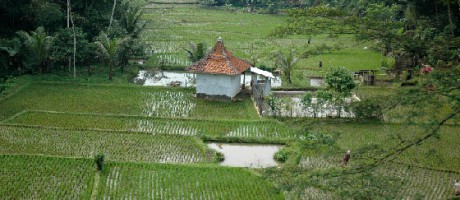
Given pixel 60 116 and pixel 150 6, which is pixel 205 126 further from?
pixel 150 6

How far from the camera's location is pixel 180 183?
15102mm

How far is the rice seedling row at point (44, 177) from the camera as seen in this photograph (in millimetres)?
14227

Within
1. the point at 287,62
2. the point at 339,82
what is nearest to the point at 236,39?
the point at 287,62

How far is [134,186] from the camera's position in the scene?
14867mm

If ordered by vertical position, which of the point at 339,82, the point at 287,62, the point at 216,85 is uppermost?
the point at 287,62

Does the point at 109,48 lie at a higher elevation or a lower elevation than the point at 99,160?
higher

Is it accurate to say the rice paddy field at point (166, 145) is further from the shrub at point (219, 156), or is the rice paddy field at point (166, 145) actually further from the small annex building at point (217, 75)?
the small annex building at point (217, 75)

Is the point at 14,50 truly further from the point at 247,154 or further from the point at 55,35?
the point at 247,154

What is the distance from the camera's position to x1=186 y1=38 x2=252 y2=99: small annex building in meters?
23.0

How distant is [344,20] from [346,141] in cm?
874

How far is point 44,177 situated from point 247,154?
600 centimetres

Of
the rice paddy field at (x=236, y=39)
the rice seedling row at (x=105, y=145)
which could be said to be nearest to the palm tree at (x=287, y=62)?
the rice paddy field at (x=236, y=39)

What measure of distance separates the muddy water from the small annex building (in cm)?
491

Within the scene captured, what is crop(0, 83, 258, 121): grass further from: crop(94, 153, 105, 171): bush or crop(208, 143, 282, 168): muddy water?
crop(94, 153, 105, 171): bush
